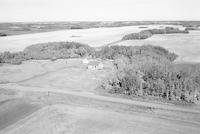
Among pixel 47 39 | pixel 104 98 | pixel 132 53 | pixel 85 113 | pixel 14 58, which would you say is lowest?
pixel 85 113

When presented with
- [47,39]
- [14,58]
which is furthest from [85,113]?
[47,39]

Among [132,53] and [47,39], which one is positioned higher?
[47,39]

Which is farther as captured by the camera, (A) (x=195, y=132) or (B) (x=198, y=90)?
(B) (x=198, y=90)

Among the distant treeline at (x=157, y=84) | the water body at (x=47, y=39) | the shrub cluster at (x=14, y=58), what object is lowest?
the distant treeline at (x=157, y=84)

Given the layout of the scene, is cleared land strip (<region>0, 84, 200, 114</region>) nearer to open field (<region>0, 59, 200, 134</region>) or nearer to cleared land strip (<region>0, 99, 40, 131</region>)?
open field (<region>0, 59, 200, 134</region>)

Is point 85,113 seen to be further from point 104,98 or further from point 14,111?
point 14,111

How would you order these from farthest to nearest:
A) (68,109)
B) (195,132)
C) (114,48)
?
1. (114,48)
2. (68,109)
3. (195,132)

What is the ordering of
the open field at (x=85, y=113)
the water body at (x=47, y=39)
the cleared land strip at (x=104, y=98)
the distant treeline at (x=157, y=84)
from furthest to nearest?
the water body at (x=47, y=39), the distant treeline at (x=157, y=84), the cleared land strip at (x=104, y=98), the open field at (x=85, y=113)

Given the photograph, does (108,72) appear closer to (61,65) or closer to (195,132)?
(61,65)

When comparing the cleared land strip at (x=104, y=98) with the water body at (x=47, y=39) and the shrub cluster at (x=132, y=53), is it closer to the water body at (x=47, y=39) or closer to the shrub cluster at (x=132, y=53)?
the shrub cluster at (x=132, y=53)

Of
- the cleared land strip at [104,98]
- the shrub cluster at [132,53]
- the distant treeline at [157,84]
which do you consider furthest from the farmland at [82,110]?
the shrub cluster at [132,53]

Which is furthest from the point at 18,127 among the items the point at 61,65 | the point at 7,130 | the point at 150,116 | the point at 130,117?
the point at 61,65
